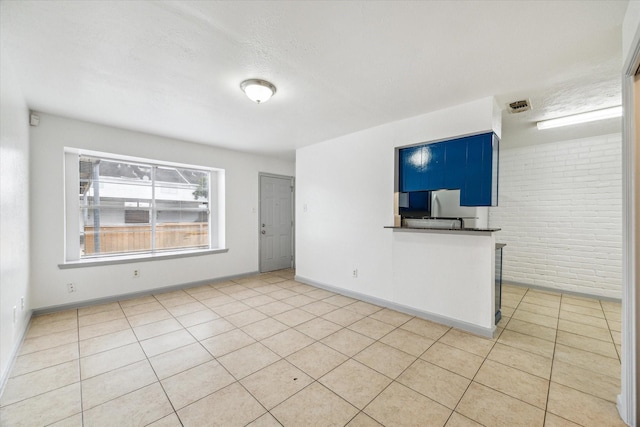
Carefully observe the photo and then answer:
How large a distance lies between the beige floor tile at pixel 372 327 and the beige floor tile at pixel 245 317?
116 cm

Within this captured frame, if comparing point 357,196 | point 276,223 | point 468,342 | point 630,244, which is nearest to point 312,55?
point 357,196

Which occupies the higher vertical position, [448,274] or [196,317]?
[448,274]

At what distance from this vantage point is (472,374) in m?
2.11

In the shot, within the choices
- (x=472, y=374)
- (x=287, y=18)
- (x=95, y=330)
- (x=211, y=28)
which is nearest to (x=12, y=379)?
(x=95, y=330)

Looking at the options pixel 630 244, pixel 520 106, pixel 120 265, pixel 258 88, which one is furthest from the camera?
pixel 120 265

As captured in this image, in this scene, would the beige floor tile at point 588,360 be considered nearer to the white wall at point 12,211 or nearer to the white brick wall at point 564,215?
the white brick wall at point 564,215

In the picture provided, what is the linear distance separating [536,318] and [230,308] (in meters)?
3.96

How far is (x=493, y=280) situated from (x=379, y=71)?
2.44 metres

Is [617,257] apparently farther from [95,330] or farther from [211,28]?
[95,330]

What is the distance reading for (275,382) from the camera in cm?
201

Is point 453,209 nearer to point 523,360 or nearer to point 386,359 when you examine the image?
point 523,360

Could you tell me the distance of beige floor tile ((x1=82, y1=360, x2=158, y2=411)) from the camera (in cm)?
183

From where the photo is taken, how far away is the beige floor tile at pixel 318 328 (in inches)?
111

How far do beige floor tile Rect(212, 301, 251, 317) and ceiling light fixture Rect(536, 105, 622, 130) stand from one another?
4.73 metres
